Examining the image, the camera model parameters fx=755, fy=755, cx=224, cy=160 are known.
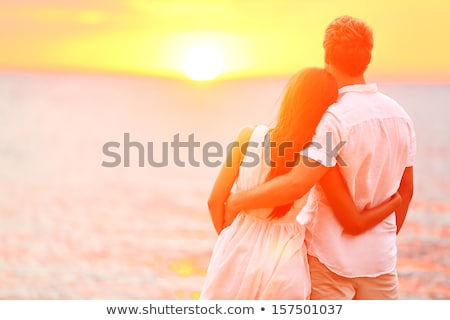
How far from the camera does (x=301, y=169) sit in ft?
5.99

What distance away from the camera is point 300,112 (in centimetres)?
182

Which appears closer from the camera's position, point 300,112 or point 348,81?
point 300,112

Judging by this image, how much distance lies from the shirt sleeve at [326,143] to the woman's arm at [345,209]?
49 millimetres

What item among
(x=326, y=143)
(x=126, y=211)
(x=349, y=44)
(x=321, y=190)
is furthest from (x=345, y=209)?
(x=126, y=211)

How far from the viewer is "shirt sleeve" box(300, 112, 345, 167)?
70.7 inches

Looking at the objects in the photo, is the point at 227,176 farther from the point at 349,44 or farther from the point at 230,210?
the point at 349,44

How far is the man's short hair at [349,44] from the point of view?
1897 mm

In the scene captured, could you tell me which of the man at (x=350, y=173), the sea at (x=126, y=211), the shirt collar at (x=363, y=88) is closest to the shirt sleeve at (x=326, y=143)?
the man at (x=350, y=173)

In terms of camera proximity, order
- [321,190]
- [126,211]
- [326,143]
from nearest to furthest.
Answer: [326,143] < [321,190] < [126,211]

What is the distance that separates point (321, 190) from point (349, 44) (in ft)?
1.23

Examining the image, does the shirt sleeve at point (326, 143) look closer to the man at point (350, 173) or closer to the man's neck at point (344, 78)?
the man at point (350, 173)

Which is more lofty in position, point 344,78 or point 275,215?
point 344,78
